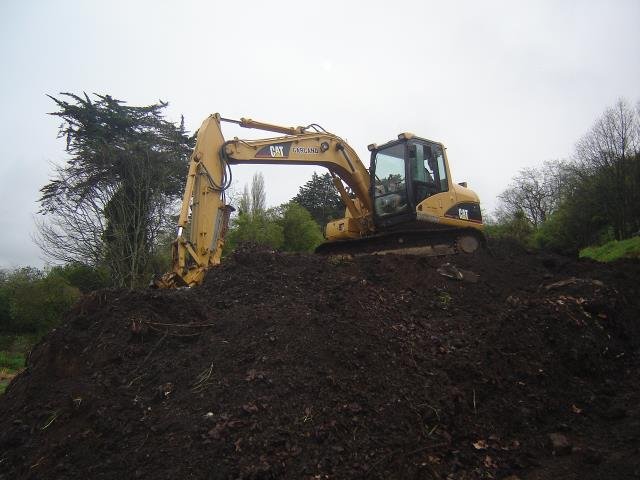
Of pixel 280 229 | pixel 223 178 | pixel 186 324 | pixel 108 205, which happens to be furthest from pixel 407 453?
pixel 280 229

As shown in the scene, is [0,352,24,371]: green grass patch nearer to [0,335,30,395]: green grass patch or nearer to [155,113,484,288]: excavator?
[0,335,30,395]: green grass patch

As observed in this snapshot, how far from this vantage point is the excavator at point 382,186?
8031mm

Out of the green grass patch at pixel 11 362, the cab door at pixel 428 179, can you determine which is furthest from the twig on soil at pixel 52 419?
the green grass patch at pixel 11 362

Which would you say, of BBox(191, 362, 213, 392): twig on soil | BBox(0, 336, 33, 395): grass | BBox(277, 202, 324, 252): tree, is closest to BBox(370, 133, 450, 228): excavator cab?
BBox(191, 362, 213, 392): twig on soil

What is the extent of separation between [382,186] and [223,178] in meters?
3.47

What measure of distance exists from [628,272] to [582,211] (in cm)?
1564

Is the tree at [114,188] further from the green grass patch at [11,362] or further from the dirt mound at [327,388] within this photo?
the dirt mound at [327,388]

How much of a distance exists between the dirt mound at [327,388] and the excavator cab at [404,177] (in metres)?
3.42

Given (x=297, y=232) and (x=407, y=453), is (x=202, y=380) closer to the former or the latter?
(x=407, y=453)

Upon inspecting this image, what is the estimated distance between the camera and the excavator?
26.3 ft

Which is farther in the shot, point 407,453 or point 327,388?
point 327,388

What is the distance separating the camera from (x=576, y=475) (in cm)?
→ 306

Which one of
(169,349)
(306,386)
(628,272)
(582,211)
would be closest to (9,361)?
(169,349)

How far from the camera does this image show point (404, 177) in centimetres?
922
